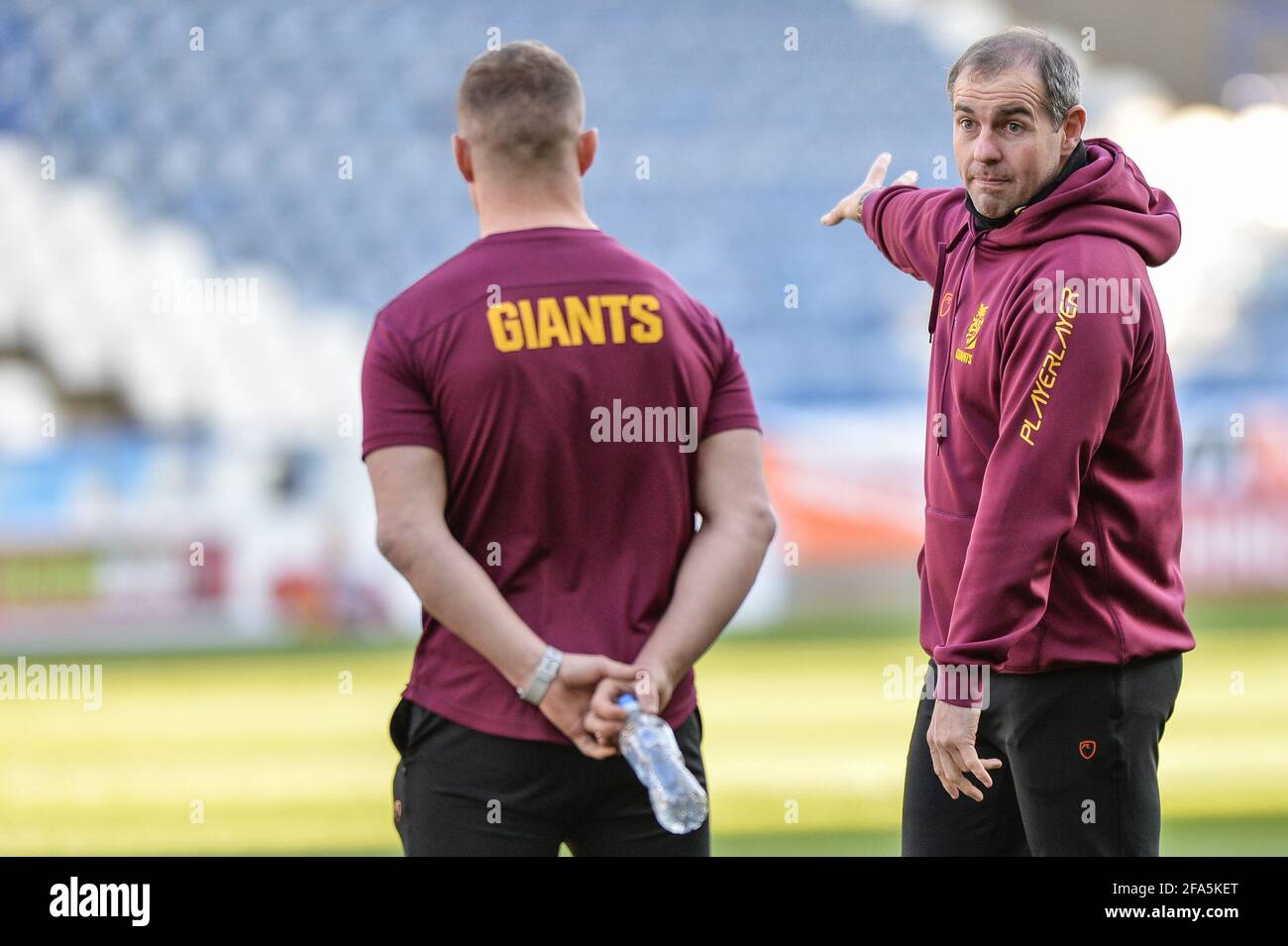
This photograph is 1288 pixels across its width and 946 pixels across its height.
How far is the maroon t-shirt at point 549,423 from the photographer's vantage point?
155 centimetres

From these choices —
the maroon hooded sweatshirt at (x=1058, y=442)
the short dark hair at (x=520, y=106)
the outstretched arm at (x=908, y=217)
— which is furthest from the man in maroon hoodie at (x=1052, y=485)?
the short dark hair at (x=520, y=106)

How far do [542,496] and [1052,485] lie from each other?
624 mm

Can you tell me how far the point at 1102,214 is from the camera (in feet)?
5.91

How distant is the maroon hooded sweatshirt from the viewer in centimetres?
171

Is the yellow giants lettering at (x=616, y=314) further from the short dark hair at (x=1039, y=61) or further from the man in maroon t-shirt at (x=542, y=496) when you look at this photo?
the short dark hair at (x=1039, y=61)

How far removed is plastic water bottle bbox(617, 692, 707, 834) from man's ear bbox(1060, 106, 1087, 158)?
0.93m

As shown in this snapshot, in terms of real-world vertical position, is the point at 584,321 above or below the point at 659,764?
above

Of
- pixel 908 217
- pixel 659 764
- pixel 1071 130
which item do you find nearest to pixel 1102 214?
pixel 1071 130

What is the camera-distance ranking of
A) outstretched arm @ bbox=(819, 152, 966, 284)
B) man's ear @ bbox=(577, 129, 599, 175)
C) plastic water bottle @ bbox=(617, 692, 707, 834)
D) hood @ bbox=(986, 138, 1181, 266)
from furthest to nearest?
outstretched arm @ bbox=(819, 152, 966, 284)
hood @ bbox=(986, 138, 1181, 266)
man's ear @ bbox=(577, 129, 599, 175)
plastic water bottle @ bbox=(617, 692, 707, 834)

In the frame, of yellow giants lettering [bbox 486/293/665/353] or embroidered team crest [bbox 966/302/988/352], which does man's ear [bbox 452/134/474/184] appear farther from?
embroidered team crest [bbox 966/302/988/352]

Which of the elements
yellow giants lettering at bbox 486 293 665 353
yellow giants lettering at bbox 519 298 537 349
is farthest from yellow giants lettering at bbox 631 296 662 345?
yellow giants lettering at bbox 519 298 537 349

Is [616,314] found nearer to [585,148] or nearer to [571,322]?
[571,322]

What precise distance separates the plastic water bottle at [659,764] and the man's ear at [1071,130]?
36.8 inches
